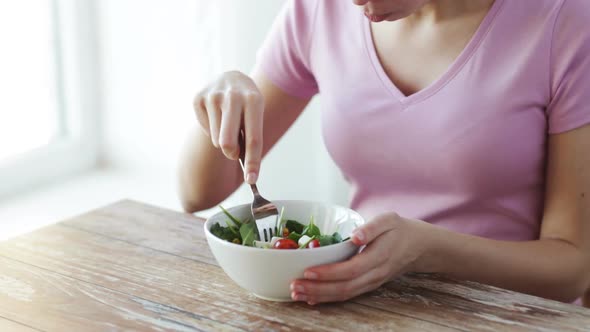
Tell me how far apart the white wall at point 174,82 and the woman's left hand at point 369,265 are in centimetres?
109

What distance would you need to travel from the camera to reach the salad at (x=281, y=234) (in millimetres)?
994

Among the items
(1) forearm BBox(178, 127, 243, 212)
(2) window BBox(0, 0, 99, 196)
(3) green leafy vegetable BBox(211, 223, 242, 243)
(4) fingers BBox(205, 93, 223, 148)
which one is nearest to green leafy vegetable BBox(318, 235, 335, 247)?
(3) green leafy vegetable BBox(211, 223, 242, 243)

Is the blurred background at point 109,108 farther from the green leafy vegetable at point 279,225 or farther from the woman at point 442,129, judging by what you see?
the green leafy vegetable at point 279,225

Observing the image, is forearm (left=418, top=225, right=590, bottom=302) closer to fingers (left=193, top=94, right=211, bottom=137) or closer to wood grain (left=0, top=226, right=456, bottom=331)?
wood grain (left=0, top=226, right=456, bottom=331)

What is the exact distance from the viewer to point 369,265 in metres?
0.98

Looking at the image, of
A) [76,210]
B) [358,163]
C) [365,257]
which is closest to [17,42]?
A: [76,210]

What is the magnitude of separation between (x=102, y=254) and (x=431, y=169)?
533 millimetres

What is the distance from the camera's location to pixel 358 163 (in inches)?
54.9

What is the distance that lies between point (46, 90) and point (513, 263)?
5.65ft

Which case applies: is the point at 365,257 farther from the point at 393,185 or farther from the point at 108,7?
the point at 108,7

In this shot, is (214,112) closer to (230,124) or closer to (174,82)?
(230,124)

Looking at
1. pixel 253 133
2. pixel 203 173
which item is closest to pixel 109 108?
pixel 203 173

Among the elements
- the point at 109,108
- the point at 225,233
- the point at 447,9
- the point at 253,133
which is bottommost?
the point at 109,108

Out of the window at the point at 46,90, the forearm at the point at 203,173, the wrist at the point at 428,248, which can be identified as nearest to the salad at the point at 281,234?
the wrist at the point at 428,248
